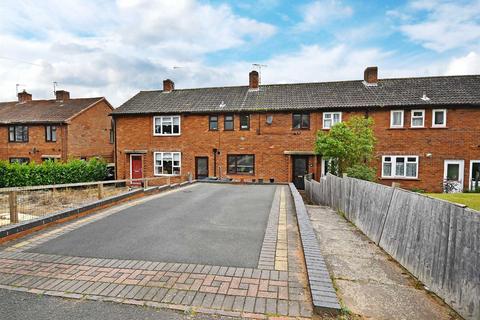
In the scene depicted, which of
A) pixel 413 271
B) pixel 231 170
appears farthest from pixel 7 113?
pixel 413 271

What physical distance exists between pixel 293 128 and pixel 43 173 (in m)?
17.1

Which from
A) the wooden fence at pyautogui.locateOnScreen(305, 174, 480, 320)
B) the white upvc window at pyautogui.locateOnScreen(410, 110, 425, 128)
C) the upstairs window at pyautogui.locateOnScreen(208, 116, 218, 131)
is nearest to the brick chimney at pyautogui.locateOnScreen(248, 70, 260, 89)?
the upstairs window at pyautogui.locateOnScreen(208, 116, 218, 131)

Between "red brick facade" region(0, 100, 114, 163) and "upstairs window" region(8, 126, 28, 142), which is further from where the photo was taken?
"upstairs window" region(8, 126, 28, 142)

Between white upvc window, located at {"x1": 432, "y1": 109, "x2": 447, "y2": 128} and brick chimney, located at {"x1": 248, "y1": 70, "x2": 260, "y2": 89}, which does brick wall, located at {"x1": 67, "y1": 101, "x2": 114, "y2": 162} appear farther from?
white upvc window, located at {"x1": 432, "y1": 109, "x2": 447, "y2": 128}

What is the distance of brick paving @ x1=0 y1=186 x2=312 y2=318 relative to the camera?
10.4ft

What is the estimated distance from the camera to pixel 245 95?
70.0 feet

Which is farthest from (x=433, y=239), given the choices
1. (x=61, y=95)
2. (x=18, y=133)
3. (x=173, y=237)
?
(x=61, y=95)

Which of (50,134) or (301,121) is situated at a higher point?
(301,121)

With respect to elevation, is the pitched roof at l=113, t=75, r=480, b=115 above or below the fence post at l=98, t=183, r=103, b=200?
above

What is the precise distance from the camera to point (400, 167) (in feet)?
56.4

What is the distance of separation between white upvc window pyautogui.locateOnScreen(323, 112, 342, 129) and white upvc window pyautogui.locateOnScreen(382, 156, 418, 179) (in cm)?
382

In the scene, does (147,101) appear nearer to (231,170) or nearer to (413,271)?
(231,170)

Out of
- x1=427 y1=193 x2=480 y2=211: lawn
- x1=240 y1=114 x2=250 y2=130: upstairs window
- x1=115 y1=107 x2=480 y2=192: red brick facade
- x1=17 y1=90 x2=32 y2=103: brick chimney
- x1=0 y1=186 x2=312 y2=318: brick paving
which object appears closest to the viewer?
x1=0 y1=186 x2=312 y2=318: brick paving

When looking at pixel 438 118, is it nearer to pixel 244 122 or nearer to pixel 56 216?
pixel 244 122
